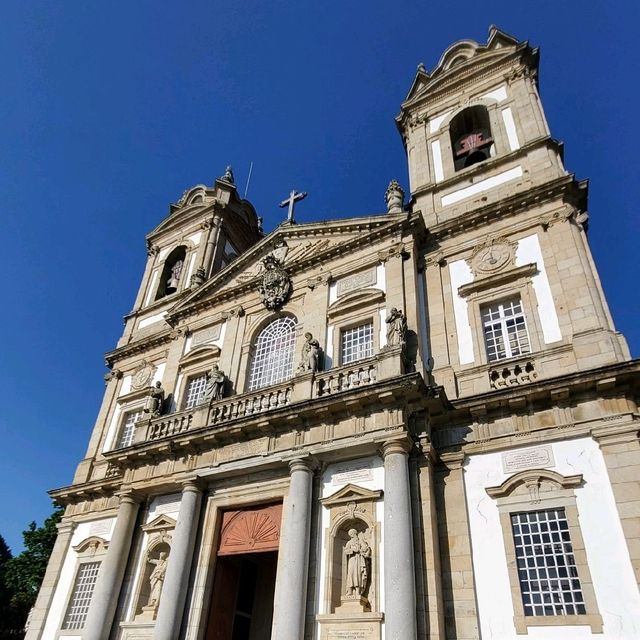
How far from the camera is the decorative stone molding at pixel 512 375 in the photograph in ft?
36.0

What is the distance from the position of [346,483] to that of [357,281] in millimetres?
5692

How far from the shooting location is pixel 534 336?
37.7 ft

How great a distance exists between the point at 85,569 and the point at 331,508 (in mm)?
8867

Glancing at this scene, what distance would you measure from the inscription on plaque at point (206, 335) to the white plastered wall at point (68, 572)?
18.8 ft

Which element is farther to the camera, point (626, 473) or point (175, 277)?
point (175, 277)

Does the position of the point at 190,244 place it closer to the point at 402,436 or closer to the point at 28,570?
the point at 402,436

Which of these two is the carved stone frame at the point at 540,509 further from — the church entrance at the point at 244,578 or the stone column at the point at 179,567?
the stone column at the point at 179,567

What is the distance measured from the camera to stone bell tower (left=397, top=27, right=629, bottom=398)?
1125 centimetres

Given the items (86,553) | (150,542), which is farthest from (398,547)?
(86,553)

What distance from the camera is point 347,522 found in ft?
34.4

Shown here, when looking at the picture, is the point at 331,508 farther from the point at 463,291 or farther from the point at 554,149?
the point at 554,149

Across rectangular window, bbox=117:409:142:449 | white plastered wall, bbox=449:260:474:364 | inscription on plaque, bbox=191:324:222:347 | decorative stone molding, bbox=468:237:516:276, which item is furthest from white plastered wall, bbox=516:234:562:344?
rectangular window, bbox=117:409:142:449

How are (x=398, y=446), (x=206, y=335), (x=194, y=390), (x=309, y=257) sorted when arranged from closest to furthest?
(x=398, y=446) < (x=309, y=257) < (x=194, y=390) < (x=206, y=335)

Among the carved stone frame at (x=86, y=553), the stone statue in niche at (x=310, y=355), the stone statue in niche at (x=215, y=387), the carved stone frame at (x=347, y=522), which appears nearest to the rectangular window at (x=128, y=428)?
the carved stone frame at (x=86, y=553)
